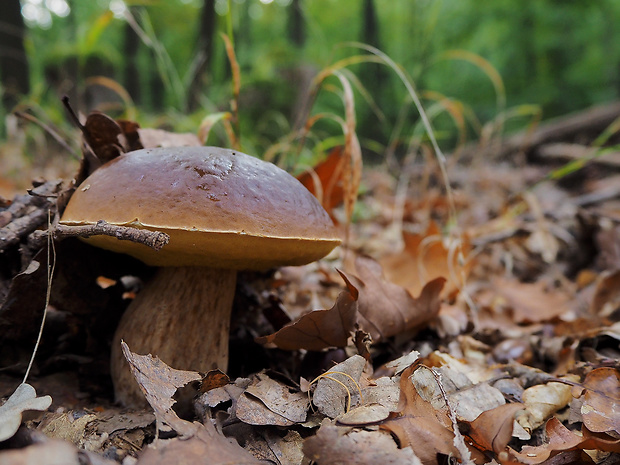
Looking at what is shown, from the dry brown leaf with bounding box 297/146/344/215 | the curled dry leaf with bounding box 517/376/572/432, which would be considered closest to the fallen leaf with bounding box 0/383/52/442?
the curled dry leaf with bounding box 517/376/572/432

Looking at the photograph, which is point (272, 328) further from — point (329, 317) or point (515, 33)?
point (515, 33)

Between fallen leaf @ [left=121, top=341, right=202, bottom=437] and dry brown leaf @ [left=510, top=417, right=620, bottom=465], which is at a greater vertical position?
fallen leaf @ [left=121, top=341, right=202, bottom=437]

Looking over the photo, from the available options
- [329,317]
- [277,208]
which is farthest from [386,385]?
[277,208]

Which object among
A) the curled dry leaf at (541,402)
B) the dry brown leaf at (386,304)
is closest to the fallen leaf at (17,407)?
the dry brown leaf at (386,304)

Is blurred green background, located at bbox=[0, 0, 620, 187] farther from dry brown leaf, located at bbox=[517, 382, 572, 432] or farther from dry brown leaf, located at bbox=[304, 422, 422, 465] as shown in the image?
dry brown leaf, located at bbox=[304, 422, 422, 465]

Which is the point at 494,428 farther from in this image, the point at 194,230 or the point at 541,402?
the point at 194,230

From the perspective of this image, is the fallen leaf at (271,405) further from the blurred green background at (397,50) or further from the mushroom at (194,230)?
the blurred green background at (397,50)
